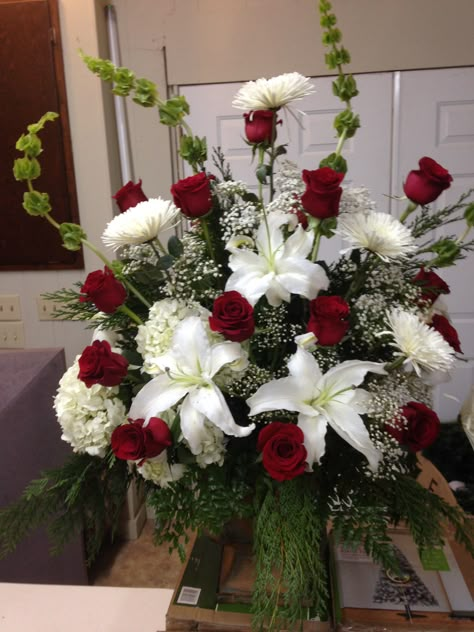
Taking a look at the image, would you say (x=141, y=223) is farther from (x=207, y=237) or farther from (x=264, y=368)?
(x=264, y=368)

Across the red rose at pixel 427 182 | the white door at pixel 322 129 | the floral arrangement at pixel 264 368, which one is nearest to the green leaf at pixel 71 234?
the floral arrangement at pixel 264 368

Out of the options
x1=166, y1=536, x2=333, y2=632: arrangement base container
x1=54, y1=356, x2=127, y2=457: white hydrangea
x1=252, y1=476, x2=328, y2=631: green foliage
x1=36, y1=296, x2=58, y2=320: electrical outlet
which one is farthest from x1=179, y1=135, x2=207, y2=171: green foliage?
x1=36, y1=296, x2=58, y2=320: electrical outlet

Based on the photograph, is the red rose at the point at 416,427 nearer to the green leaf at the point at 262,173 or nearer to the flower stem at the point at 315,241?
the flower stem at the point at 315,241

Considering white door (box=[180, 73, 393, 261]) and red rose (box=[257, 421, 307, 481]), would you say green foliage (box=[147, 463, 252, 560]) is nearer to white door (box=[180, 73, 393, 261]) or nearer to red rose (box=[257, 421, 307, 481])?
red rose (box=[257, 421, 307, 481])

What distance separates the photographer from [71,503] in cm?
71

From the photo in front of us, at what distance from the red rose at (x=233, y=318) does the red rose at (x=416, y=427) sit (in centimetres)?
21

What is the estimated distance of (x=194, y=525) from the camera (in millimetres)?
659

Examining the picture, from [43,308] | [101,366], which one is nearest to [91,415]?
[101,366]

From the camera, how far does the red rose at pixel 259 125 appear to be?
696 millimetres

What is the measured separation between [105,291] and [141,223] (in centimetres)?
10

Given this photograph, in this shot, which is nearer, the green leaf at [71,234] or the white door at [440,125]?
the green leaf at [71,234]

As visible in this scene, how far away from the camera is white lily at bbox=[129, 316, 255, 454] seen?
0.61 metres

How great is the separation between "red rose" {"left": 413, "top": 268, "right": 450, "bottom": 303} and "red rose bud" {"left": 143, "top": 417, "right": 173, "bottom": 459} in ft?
1.27

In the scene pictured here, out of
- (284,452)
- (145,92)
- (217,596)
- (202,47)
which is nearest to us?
(284,452)
